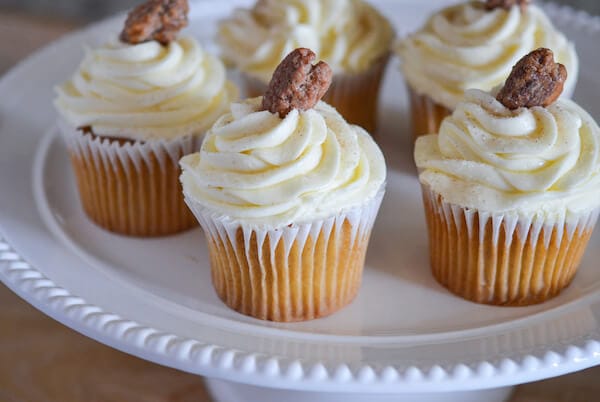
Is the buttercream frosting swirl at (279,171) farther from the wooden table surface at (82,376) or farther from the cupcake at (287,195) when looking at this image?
the wooden table surface at (82,376)

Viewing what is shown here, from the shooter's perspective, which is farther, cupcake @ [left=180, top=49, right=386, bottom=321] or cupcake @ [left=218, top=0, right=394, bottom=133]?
cupcake @ [left=218, top=0, right=394, bottom=133]

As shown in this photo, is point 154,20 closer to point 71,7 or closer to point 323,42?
point 323,42

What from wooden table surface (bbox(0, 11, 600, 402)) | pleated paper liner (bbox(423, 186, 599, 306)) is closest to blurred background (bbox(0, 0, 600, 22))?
wooden table surface (bbox(0, 11, 600, 402))

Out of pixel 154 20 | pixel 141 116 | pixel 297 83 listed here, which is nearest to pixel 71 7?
pixel 154 20

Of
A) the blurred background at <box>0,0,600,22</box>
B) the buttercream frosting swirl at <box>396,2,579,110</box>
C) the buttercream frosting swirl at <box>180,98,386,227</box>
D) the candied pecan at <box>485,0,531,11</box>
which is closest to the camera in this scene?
the buttercream frosting swirl at <box>180,98,386,227</box>

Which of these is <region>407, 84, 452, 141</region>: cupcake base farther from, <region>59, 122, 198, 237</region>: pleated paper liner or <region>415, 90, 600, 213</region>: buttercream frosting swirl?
A: <region>59, 122, 198, 237</region>: pleated paper liner

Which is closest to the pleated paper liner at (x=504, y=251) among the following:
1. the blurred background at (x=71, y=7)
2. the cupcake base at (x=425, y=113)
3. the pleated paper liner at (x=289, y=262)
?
the pleated paper liner at (x=289, y=262)
